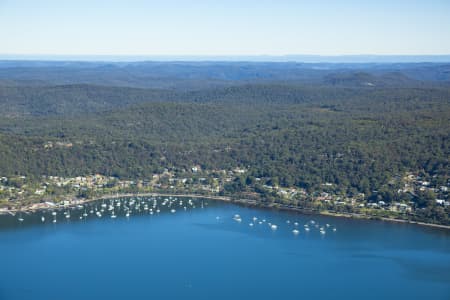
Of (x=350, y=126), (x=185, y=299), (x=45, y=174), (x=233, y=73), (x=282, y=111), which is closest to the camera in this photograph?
(x=185, y=299)

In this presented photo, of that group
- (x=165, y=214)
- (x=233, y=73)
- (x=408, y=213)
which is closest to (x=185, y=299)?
(x=165, y=214)

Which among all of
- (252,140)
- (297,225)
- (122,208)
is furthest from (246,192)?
(252,140)

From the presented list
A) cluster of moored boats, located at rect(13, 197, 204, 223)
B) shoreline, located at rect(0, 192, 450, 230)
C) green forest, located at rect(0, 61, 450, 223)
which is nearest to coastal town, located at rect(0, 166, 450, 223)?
shoreline, located at rect(0, 192, 450, 230)

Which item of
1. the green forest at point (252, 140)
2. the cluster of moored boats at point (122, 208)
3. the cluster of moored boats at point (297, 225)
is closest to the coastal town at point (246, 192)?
the green forest at point (252, 140)

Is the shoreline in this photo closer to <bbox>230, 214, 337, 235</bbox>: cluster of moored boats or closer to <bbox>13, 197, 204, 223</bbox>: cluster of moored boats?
<bbox>13, 197, 204, 223</bbox>: cluster of moored boats

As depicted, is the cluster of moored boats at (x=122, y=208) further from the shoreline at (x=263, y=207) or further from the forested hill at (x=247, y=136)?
the forested hill at (x=247, y=136)

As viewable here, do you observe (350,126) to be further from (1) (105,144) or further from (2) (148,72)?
(2) (148,72)
